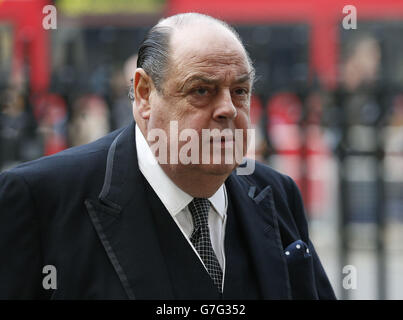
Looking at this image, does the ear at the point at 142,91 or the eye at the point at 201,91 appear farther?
the ear at the point at 142,91

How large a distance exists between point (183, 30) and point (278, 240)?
646mm

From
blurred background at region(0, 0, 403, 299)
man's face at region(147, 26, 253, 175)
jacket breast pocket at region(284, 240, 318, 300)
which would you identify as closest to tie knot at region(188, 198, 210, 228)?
man's face at region(147, 26, 253, 175)

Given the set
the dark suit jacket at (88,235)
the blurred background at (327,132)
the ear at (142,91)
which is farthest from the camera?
the blurred background at (327,132)

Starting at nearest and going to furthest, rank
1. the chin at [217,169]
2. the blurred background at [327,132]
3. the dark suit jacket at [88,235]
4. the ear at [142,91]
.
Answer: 1. the dark suit jacket at [88,235]
2. the chin at [217,169]
3. the ear at [142,91]
4. the blurred background at [327,132]

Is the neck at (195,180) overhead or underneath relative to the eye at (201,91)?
underneath

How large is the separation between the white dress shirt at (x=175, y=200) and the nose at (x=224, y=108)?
234mm

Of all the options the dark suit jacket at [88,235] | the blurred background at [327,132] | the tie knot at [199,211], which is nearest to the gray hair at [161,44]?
the dark suit jacket at [88,235]

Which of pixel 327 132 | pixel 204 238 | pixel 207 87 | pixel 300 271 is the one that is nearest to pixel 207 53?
pixel 207 87

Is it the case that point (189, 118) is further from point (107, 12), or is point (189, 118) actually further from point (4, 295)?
point (107, 12)

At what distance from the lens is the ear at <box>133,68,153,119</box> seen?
2.08 metres

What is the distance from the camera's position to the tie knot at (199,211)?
6.76 feet

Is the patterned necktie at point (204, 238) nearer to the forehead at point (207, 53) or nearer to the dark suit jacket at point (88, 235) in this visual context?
the dark suit jacket at point (88, 235)

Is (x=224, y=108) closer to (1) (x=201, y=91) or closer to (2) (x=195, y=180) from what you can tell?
(1) (x=201, y=91)

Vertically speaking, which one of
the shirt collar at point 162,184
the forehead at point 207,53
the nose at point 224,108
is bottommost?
the shirt collar at point 162,184
